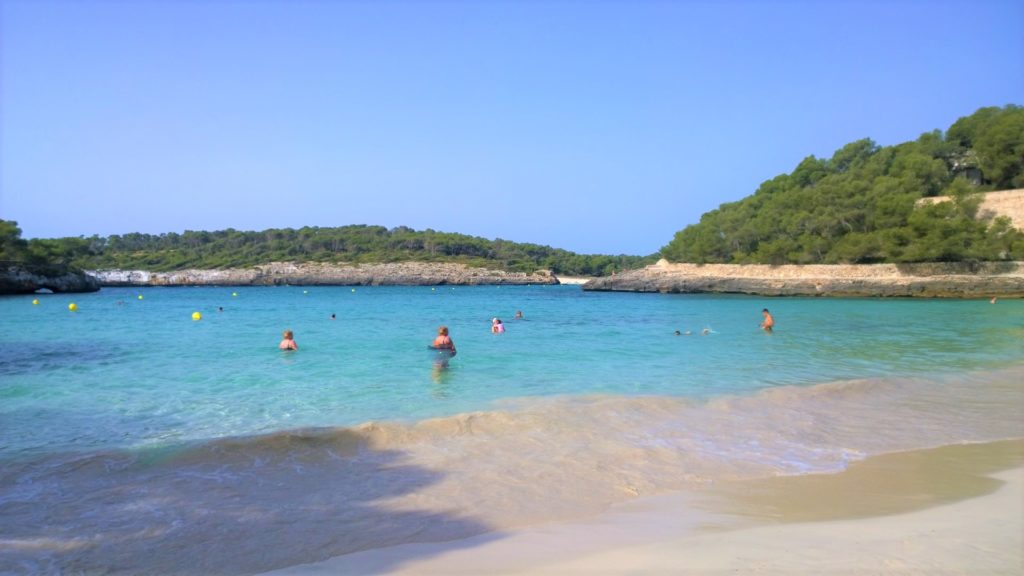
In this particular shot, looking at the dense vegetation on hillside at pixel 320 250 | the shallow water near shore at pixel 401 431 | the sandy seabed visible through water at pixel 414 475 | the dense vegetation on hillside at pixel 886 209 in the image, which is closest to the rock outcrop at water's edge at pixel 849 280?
the dense vegetation on hillside at pixel 886 209

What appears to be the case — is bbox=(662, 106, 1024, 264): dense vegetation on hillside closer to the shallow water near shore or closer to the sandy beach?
the shallow water near shore

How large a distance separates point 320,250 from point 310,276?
2028cm

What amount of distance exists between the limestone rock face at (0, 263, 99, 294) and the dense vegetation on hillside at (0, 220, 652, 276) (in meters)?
42.7

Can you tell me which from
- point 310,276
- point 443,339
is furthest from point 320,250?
point 443,339

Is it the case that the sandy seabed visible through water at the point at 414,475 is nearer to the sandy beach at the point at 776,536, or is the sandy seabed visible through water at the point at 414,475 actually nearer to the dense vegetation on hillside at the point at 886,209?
the sandy beach at the point at 776,536

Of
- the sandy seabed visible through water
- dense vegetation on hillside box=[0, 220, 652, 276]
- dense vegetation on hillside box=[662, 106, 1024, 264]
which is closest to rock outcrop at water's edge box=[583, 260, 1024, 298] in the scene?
dense vegetation on hillside box=[662, 106, 1024, 264]

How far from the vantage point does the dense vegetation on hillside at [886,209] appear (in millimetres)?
50875

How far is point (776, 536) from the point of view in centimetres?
492

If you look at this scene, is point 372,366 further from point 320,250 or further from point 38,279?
point 320,250

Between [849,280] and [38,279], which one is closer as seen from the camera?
[849,280]

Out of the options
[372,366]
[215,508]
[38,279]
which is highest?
[38,279]

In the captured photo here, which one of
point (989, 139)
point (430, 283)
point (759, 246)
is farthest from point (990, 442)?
point (430, 283)

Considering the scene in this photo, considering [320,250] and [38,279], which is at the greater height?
[320,250]

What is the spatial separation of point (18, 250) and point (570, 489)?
253 feet
